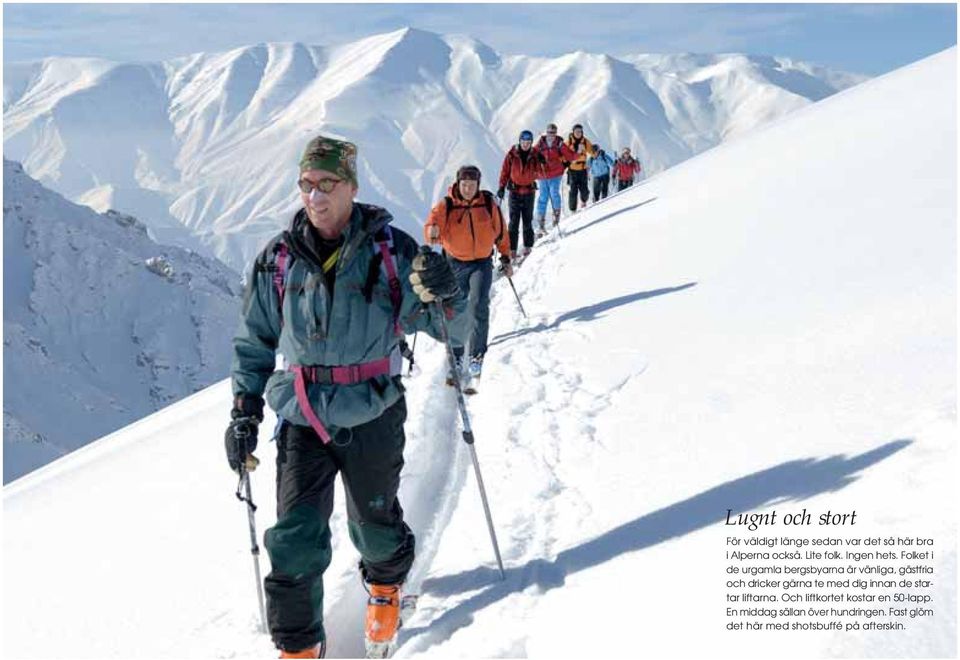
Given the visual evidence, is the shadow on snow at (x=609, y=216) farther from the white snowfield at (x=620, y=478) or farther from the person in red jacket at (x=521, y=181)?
the white snowfield at (x=620, y=478)

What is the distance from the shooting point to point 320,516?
383 centimetres

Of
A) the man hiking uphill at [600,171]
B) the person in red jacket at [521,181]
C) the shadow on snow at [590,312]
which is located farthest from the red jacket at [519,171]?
the man hiking uphill at [600,171]

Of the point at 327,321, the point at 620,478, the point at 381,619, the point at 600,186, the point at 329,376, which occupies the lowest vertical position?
the point at 600,186

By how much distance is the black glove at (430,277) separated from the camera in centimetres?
384

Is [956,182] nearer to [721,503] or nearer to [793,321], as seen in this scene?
[793,321]

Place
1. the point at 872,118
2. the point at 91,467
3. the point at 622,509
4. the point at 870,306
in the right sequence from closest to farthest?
the point at 622,509 → the point at 870,306 → the point at 91,467 → the point at 872,118

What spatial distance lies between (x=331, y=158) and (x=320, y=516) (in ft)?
5.46

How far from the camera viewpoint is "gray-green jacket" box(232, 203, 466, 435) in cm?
378

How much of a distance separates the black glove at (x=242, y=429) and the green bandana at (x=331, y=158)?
115cm

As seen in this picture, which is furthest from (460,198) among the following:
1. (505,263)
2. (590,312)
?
(590,312)

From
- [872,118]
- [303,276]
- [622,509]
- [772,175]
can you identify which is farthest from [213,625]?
[872,118]

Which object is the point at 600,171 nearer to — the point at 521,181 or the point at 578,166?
the point at 578,166

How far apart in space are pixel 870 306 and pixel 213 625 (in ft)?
19.1

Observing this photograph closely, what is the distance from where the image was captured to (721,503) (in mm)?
4590
